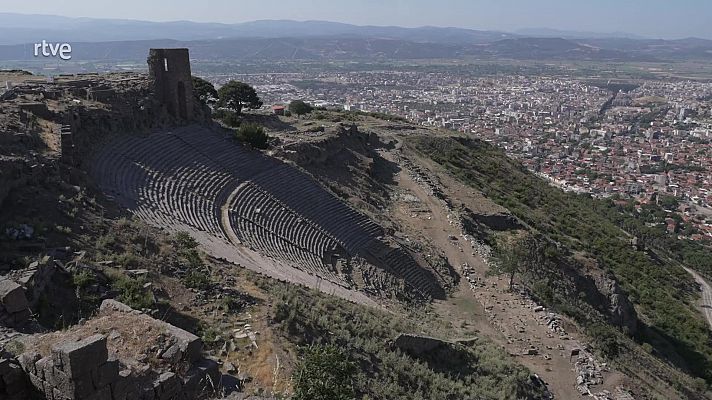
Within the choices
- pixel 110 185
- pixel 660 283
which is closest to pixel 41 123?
pixel 110 185

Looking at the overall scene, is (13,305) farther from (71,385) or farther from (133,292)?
(71,385)

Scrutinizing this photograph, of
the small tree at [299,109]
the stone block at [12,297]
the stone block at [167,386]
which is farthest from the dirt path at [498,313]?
the small tree at [299,109]

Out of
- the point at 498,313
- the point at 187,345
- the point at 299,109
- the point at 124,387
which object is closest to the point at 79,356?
the point at 124,387

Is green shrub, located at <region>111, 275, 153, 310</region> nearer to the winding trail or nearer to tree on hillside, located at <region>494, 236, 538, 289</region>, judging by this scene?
tree on hillside, located at <region>494, 236, 538, 289</region>

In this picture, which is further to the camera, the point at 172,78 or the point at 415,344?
the point at 172,78

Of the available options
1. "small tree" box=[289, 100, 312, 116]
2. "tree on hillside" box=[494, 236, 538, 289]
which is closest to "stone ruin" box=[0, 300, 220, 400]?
"tree on hillside" box=[494, 236, 538, 289]

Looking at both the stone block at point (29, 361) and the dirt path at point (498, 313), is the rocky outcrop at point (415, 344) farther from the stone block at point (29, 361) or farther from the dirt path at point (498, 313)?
the stone block at point (29, 361)

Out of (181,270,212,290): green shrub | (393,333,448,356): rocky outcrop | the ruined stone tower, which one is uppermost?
the ruined stone tower
